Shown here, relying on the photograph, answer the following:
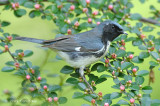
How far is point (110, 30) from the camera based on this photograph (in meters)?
2.96

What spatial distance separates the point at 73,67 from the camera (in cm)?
286

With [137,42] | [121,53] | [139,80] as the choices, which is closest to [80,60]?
[121,53]

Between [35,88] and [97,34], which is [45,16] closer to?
[97,34]

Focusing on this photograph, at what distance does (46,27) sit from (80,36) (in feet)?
7.58

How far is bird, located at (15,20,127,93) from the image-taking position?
9.07ft

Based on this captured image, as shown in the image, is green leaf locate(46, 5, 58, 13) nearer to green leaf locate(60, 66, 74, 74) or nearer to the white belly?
the white belly

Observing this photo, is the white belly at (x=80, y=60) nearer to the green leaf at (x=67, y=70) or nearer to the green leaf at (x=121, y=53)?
the green leaf at (x=67, y=70)

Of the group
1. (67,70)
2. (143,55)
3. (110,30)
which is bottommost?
(67,70)

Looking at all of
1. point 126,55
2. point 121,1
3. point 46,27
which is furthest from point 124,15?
point 46,27

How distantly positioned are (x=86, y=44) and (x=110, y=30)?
1.08 feet

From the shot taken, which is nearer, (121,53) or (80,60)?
(121,53)

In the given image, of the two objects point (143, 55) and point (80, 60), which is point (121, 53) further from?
point (80, 60)

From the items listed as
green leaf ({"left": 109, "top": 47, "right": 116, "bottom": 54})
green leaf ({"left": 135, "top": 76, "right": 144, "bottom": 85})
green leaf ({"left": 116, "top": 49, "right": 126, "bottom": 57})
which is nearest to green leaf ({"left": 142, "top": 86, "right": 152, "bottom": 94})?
green leaf ({"left": 135, "top": 76, "right": 144, "bottom": 85})

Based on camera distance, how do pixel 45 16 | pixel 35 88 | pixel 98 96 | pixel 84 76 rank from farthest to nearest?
1. pixel 45 16
2. pixel 84 76
3. pixel 35 88
4. pixel 98 96
